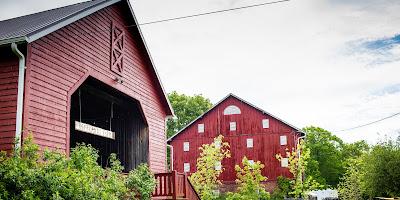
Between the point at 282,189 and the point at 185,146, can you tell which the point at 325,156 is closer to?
the point at 282,189

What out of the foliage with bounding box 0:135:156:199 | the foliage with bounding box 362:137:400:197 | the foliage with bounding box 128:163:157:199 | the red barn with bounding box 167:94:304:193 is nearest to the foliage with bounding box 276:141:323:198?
the red barn with bounding box 167:94:304:193

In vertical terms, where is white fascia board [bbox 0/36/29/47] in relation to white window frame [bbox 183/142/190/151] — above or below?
above

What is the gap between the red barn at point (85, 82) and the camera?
11016 millimetres

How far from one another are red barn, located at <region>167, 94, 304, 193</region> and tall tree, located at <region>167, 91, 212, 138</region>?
15.0 m

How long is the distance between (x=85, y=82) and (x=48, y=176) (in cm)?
642

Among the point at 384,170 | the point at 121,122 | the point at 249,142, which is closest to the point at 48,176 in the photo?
the point at 121,122

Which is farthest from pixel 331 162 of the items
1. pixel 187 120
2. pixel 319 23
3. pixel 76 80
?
pixel 76 80

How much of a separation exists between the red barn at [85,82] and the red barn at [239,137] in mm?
22775

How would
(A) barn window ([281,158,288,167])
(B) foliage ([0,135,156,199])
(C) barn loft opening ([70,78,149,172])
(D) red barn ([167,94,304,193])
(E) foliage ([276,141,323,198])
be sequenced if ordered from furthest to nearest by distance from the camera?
(D) red barn ([167,94,304,193]), (A) barn window ([281,158,288,167]), (E) foliage ([276,141,323,198]), (C) barn loft opening ([70,78,149,172]), (B) foliage ([0,135,156,199])

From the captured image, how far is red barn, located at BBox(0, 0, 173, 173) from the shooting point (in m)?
11.0

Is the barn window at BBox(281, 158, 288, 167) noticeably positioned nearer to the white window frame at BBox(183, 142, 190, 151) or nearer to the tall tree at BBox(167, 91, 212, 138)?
the white window frame at BBox(183, 142, 190, 151)

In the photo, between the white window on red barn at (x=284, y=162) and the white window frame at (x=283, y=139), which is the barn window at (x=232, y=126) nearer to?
the white window frame at (x=283, y=139)

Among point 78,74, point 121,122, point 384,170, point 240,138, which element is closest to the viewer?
point 78,74

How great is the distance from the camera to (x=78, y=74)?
13516mm
